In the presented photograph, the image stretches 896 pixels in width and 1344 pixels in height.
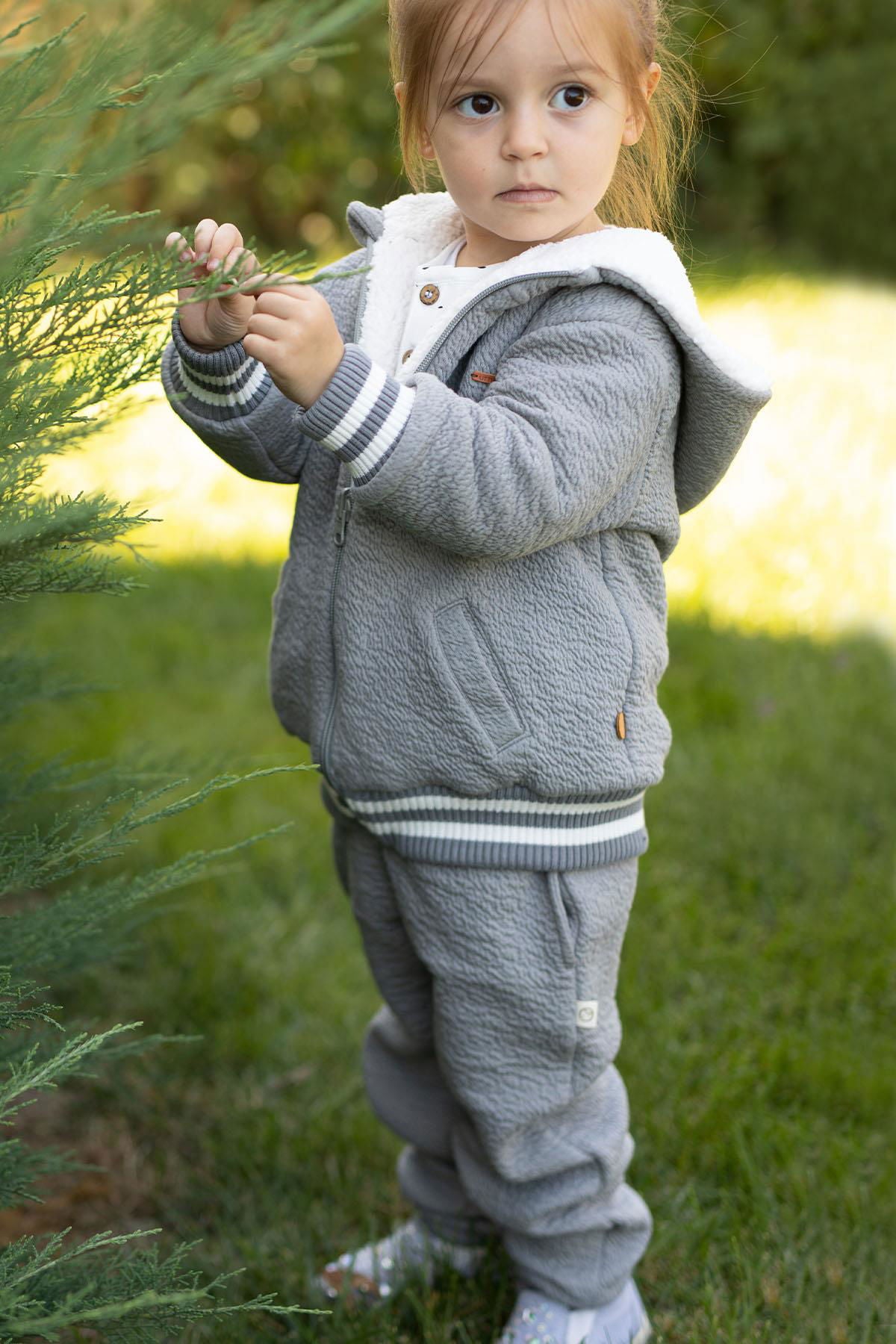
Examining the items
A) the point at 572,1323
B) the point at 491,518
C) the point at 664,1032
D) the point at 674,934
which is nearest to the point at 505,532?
the point at 491,518

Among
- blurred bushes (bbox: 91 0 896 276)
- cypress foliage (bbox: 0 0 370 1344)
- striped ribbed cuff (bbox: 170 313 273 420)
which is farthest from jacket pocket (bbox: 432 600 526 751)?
blurred bushes (bbox: 91 0 896 276)

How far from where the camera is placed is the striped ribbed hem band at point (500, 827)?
5.30 feet

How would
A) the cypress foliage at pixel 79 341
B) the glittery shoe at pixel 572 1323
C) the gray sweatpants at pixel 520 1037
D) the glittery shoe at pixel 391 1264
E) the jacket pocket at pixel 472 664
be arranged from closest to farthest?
the cypress foliage at pixel 79 341
the jacket pocket at pixel 472 664
the gray sweatpants at pixel 520 1037
the glittery shoe at pixel 572 1323
the glittery shoe at pixel 391 1264

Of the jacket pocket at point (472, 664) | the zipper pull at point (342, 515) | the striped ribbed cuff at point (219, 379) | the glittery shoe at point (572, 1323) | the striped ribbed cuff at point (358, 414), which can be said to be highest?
the striped ribbed cuff at point (219, 379)

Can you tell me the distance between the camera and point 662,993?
259cm

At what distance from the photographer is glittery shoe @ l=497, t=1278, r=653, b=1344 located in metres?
1.81

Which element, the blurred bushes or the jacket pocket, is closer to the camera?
the jacket pocket

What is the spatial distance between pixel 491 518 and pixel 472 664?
205 mm

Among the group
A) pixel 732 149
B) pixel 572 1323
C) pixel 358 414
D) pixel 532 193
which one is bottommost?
pixel 572 1323

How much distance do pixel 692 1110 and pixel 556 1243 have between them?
53 centimetres

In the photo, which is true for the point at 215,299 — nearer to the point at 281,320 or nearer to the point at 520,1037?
Result: the point at 281,320

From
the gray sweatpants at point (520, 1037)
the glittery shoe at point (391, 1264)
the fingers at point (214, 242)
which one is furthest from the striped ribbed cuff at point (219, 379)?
the glittery shoe at point (391, 1264)

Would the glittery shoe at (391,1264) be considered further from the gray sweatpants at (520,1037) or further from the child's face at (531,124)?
Result: the child's face at (531,124)

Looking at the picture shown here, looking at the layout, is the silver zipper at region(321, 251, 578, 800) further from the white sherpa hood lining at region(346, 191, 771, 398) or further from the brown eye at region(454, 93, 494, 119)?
the brown eye at region(454, 93, 494, 119)
